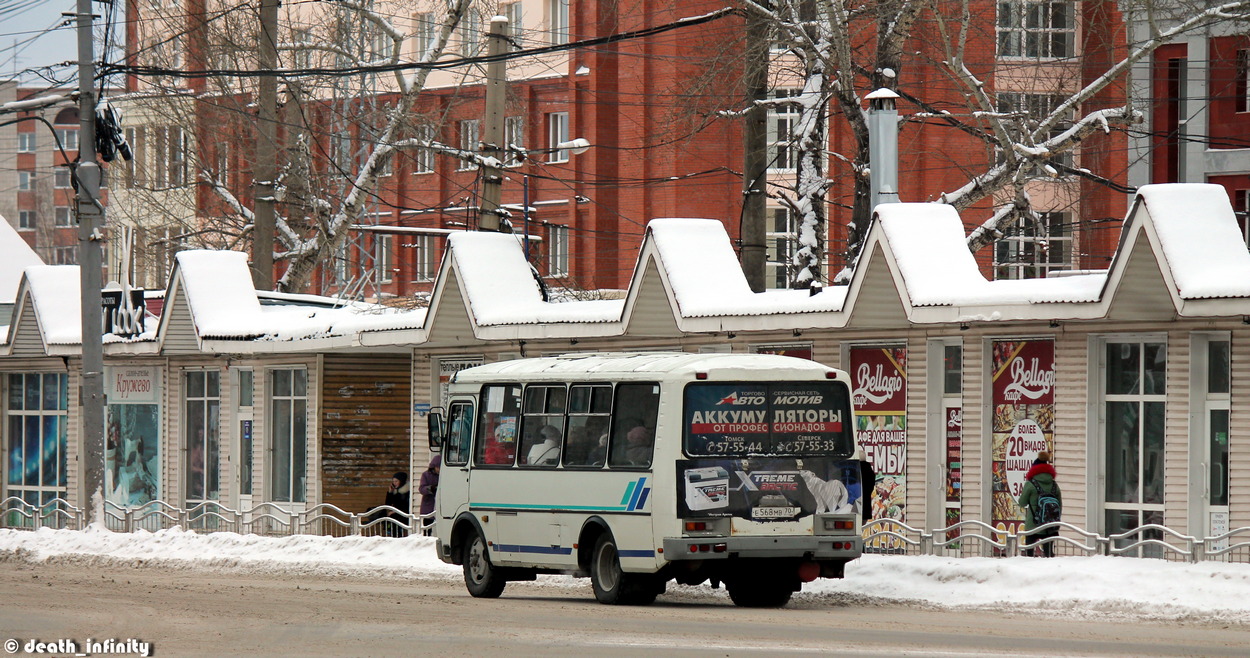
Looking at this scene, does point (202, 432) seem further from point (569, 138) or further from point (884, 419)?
point (569, 138)

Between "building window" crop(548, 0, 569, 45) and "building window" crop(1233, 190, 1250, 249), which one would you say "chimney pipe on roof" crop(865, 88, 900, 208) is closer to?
"building window" crop(1233, 190, 1250, 249)

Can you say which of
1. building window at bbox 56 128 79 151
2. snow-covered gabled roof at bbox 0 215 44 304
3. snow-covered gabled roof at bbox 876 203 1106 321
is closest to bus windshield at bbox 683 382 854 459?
snow-covered gabled roof at bbox 876 203 1106 321

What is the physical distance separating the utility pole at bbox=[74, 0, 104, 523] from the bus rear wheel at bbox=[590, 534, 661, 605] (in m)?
14.9

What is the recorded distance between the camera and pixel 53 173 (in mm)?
115500

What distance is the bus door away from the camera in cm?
2079

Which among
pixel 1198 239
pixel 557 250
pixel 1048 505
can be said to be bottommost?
pixel 1048 505

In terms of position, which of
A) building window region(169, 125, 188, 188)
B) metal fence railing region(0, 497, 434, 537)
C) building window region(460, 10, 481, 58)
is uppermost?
building window region(460, 10, 481, 58)

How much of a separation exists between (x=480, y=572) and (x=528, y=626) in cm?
491

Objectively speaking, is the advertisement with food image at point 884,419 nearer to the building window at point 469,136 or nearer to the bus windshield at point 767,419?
the bus windshield at point 767,419

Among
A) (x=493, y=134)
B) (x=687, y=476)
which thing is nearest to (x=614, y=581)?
(x=687, y=476)

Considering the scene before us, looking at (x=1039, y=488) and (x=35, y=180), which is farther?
(x=35, y=180)

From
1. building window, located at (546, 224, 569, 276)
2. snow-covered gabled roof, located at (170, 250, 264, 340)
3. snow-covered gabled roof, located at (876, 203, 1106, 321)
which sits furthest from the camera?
building window, located at (546, 224, 569, 276)

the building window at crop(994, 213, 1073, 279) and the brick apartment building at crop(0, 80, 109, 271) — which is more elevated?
the brick apartment building at crop(0, 80, 109, 271)

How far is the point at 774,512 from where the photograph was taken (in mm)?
17766
